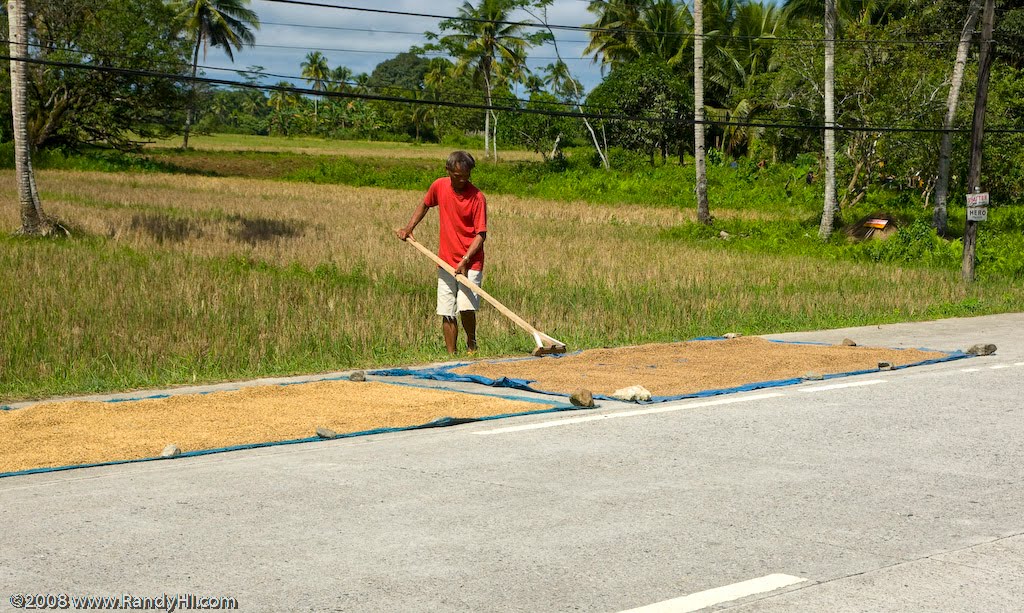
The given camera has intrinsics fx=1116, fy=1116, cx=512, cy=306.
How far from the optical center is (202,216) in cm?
2967

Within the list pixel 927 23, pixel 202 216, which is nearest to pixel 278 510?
pixel 202 216

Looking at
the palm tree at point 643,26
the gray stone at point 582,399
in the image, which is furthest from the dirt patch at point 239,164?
the gray stone at point 582,399

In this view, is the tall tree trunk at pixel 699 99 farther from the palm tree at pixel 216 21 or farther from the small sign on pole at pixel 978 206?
the palm tree at pixel 216 21

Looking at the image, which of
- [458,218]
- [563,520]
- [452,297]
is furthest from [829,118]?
[563,520]

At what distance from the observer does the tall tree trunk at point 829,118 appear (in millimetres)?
28734

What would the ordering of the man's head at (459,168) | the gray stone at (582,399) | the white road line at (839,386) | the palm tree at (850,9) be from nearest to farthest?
the gray stone at (582,399)
the white road line at (839,386)
the man's head at (459,168)
the palm tree at (850,9)

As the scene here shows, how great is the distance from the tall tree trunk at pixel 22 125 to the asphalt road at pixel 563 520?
17071 mm

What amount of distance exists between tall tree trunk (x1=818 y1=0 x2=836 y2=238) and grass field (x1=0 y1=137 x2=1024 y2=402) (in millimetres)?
2878

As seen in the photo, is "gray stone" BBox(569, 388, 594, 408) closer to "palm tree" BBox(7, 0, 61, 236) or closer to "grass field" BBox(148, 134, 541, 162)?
"palm tree" BBox(7, 0, 61, 236)

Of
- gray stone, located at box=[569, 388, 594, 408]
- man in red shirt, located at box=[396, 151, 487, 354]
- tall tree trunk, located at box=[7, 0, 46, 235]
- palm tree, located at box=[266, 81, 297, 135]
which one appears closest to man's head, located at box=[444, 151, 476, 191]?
man in red shirt, located at box=[396, 151, 487, 354]

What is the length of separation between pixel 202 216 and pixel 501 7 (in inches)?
1482

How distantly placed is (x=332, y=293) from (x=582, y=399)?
832cm

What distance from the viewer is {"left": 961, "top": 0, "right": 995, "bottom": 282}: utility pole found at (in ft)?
71.4

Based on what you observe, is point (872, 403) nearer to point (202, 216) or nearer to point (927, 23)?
point (202, 216)
